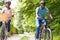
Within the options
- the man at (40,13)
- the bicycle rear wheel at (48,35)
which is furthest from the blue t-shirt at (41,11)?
the bicycle rear wheel at (48,35)

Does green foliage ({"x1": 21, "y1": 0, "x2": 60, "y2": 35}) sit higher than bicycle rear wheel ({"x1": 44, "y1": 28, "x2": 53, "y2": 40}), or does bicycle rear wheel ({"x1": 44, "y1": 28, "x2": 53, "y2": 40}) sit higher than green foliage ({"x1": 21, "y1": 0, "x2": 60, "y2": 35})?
green foliage ({"x1": 21, "y1": 0, "x2": 60, "y2": 35})

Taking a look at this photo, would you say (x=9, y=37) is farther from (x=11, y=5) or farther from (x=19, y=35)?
(x=11, y=5)

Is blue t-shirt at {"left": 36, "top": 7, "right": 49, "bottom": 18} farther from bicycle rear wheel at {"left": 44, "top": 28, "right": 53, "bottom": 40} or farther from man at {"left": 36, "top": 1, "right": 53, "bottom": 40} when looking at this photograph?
bicycle rear wheel at {"left": 44, "top": 28, "right": 53, "bottom": 40}

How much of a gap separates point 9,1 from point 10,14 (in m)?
0.14

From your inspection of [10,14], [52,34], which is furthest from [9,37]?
[52,34]

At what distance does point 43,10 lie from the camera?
2.60 metres

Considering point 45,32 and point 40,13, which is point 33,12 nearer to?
point 40,13

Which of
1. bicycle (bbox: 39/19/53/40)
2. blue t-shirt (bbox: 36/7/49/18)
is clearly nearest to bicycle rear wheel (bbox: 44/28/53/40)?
bicycle (bbox: 39/19/53/40)

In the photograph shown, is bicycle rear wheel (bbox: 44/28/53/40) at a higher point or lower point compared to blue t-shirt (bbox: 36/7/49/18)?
lower

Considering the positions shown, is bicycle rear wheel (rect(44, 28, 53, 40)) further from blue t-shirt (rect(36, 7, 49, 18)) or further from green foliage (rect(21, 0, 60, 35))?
blue t-shirt (rect(36, 7, 49, 18))

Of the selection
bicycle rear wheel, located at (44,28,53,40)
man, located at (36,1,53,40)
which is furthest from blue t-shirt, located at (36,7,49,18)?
bicycle rear wheel, located at (44,28,53,40)

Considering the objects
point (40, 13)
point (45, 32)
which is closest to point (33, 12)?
point (40, 13)

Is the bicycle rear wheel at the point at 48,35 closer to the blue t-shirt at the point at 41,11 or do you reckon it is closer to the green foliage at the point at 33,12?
the green foliage at the point at 33,12

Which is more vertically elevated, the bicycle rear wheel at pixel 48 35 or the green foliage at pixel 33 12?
the green foliage at pixel 33 12
